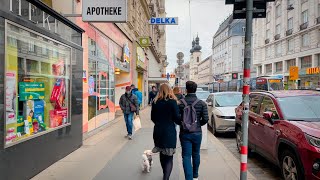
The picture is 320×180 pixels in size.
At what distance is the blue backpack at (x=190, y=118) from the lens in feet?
18.1

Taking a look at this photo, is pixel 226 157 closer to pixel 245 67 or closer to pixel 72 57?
pixel 245 67

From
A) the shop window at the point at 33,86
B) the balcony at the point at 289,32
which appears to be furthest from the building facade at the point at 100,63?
the balcony at the point at 289,32

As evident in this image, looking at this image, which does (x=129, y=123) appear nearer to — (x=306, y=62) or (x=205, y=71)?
(x=306, y=62)

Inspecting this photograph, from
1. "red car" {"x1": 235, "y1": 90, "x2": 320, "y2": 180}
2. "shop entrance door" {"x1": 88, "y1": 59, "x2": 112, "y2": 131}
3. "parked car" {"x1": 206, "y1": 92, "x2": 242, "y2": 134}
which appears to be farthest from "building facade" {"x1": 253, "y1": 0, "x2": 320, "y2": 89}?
"red car" {"x1": 235, "y1": 90, "x2": 320, "y2": 180}

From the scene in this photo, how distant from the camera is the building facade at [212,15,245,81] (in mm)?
91312

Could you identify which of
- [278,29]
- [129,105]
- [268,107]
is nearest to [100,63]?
[129,105]

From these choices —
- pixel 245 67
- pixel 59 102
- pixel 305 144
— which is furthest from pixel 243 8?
pixel 59 102

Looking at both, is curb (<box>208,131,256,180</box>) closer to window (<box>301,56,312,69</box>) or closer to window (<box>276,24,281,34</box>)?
window (<box>301,56,312,69</box>)

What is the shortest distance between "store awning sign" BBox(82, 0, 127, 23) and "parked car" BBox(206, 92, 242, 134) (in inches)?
217

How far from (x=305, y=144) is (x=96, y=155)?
4.82 meters

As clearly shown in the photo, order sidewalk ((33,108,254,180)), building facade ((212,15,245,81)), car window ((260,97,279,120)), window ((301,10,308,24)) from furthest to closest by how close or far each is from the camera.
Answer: building facade ((212,15,245,81)), window ((301,10,308,24)), car window ((260,97,279,120)), sidewalk ((33,108,254,180))

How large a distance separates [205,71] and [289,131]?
442 feet

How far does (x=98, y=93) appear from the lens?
1284 centimetres

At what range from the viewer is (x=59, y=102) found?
7.93 meters
